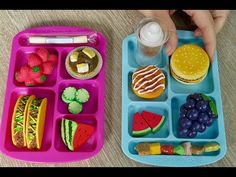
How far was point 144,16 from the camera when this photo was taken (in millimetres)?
759

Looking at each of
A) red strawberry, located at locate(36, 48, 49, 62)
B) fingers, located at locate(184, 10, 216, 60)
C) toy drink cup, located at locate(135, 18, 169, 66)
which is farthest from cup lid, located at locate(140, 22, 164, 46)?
red strawberry, located at locate(36, 48, 49, 62)

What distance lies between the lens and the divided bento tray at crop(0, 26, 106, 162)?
65cm

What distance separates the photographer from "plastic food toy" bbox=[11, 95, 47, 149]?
65 centimetres

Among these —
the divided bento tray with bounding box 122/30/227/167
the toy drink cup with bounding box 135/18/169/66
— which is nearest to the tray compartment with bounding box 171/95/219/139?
the divided bento tray with bounding box 122/30/227/167

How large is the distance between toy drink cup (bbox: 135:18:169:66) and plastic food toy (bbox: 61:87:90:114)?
15 cm

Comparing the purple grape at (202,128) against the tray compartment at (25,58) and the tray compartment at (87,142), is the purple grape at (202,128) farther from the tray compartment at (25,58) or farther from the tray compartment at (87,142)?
the tray compartment at (25,58)

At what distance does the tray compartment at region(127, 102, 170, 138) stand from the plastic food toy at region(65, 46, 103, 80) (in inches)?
4.2

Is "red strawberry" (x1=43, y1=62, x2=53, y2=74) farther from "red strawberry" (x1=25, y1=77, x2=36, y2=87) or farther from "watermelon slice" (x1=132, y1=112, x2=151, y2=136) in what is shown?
"watermelon slice" (x1=132, y1=112, x2=151, y2=136)

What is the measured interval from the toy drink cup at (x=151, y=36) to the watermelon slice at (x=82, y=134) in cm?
19

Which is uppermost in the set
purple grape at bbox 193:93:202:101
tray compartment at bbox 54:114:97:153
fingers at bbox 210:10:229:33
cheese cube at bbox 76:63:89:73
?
fingers at bbox 210:10:229:33

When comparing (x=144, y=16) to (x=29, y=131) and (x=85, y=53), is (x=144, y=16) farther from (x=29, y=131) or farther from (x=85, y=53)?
(x=29, y=131)

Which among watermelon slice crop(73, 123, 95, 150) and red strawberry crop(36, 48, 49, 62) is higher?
red strawberry crop(36, 48, 49, 62)

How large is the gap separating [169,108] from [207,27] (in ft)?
0.61

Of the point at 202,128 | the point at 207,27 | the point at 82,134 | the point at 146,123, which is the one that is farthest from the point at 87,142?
the point at 207,27
